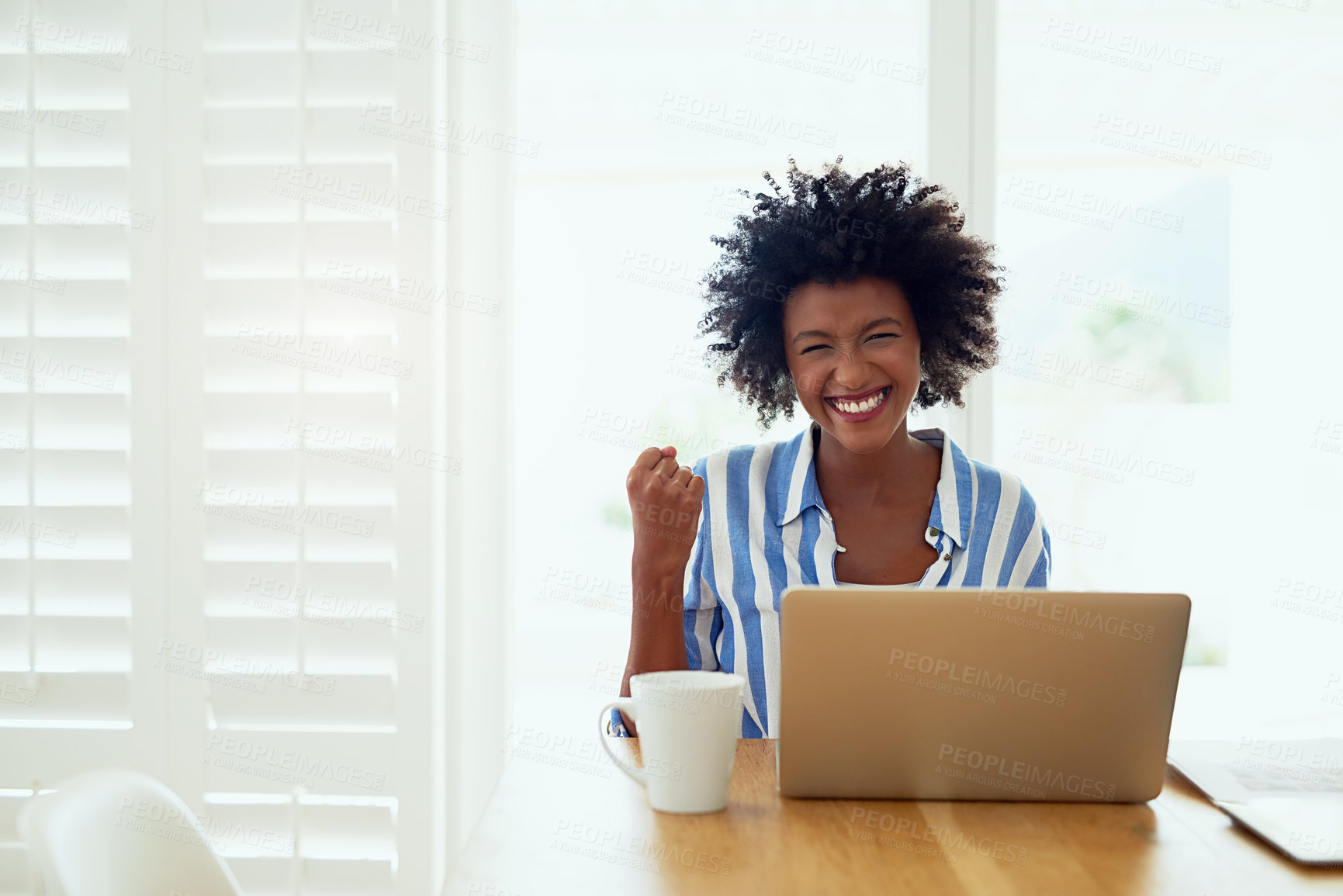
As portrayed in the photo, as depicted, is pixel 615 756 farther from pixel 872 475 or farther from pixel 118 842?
pixel 872 475

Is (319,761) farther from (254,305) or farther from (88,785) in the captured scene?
(88,785)

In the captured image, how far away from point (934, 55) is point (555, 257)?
1243 mm

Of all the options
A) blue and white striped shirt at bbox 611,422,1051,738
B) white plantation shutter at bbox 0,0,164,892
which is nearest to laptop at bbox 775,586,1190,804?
blue and white striped shirt at bbox 611,422,1051,738

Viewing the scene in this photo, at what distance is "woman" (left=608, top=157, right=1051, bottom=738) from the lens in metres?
1.44

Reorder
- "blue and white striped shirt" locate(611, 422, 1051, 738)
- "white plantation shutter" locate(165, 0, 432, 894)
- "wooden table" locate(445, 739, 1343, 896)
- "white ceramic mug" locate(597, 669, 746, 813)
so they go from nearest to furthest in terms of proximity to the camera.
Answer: "wooden table" locate(445, 739, 1343, 896)
"white ceramic mug" locate(597, 669, 746, 813)
"blue and white striped shirt" locate(611, 422, 1051, 738)
"white plantation shutter" locate(165, 0, 432, 894)

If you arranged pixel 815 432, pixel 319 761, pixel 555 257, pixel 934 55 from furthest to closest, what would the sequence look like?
pixel 555 257, pixel 934 55, pixel 319 761, pixel 815 432

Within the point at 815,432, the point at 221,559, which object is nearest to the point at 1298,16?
the point at 815,432

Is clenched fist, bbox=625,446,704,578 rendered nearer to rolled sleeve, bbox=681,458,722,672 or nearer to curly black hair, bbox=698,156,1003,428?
rolled sleeve, bbox=681,458,722,672

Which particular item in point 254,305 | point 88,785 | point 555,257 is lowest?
point 88,785

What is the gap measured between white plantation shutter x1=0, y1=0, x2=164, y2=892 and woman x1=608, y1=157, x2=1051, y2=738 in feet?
3.72

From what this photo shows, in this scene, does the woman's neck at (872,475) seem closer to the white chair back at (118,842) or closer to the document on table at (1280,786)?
the document on table at (1280,786)

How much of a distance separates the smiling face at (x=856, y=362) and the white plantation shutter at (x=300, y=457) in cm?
80

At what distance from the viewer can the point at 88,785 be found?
897 millimetres

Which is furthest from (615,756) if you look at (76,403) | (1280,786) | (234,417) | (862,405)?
(76,403)
